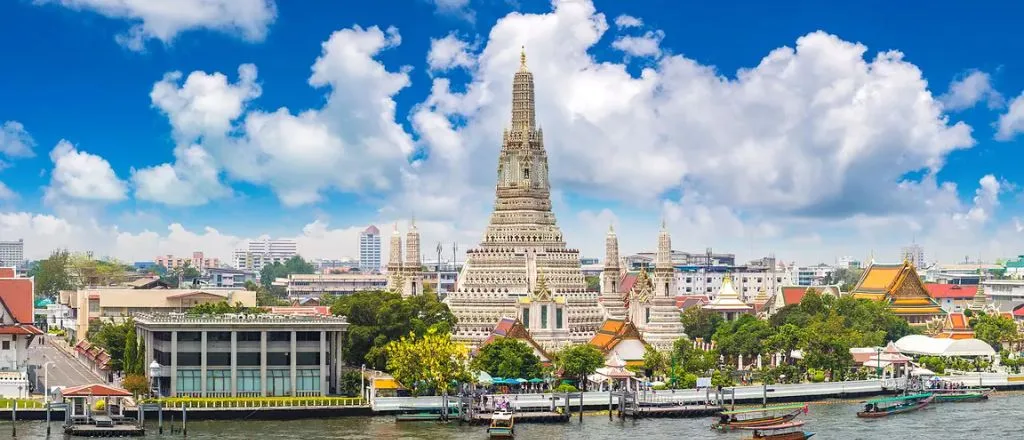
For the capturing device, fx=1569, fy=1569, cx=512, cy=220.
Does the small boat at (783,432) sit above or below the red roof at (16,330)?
below

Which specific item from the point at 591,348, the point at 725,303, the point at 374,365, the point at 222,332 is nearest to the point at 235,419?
the point at 222,332

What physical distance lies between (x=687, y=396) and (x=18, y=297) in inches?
1436

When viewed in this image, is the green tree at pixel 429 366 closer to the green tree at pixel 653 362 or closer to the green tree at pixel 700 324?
the green tree at pixel 653 362

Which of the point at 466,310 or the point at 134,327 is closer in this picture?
the point at 134,327

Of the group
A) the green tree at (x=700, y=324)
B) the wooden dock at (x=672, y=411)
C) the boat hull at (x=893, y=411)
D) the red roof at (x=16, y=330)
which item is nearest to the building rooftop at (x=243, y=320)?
the red roof at (x=16, y=330)

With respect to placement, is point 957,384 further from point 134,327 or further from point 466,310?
point 134,327

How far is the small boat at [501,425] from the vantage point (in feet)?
226

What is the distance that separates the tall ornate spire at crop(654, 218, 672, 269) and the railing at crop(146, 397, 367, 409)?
4321 centimetres

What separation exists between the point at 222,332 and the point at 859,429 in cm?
3103

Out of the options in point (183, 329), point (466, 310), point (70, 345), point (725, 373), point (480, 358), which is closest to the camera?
point (183, 329)

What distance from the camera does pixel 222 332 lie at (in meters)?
77.4

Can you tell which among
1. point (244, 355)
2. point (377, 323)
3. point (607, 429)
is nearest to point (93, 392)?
point (244, 355)

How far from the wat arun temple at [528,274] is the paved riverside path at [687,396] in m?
18.9

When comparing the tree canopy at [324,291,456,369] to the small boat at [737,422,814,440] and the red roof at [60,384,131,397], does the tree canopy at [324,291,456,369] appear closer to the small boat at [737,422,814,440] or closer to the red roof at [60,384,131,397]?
the red roof at [60,384,131,397]
